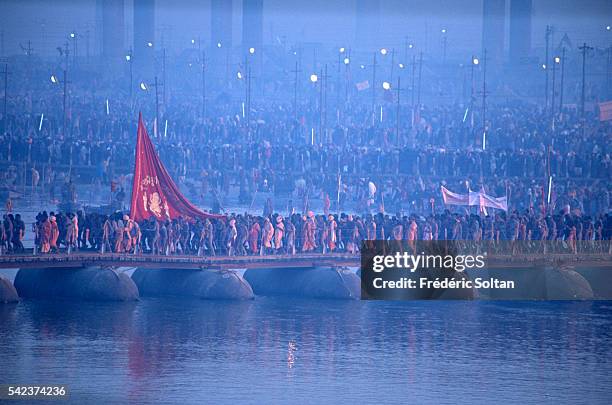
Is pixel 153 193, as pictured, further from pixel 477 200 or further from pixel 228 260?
pixel 477 200

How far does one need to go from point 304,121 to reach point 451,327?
1962 inches

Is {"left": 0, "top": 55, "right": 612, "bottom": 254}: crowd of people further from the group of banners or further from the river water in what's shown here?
the river water

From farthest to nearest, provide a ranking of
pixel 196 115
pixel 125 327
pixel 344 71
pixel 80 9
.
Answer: pixel 80 9, pixel 344 71, pixel 196 115, pixel 125 327

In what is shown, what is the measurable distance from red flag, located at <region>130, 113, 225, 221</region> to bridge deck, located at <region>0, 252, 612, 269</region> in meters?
1.85

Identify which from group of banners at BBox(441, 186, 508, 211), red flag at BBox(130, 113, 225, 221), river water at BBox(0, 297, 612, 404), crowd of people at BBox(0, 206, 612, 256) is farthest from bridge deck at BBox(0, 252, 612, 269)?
group of banners at BBox(441, 186, 508, 211)

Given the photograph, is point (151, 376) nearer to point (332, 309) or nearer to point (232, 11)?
point (332, 309)

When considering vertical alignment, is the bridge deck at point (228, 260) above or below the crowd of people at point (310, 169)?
below

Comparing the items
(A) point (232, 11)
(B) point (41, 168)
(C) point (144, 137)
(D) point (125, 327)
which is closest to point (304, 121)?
(A) point (232, 11)

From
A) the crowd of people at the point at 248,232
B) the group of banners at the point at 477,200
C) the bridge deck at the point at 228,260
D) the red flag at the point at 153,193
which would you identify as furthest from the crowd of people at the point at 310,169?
the red flag at the point at 153,193

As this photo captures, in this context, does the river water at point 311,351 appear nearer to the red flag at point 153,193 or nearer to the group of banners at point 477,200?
the red flag at point 153,193

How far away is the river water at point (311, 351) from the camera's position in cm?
4725

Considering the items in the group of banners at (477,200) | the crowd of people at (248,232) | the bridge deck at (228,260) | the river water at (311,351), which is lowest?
the river water at (311,351)

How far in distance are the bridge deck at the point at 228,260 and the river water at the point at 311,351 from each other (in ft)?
5.00

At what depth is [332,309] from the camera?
58031mm
